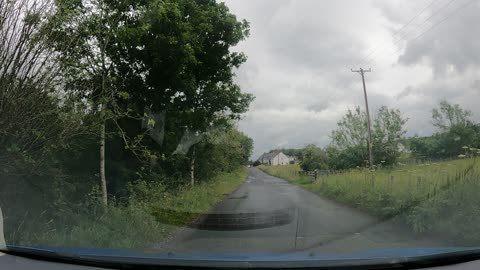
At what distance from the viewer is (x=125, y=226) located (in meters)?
9.23

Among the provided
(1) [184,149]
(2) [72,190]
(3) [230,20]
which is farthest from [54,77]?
(1) [184,149]

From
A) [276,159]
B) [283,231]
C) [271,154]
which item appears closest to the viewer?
[283,231]

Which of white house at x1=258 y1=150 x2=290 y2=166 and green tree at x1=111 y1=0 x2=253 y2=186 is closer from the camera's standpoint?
green tree at x1=111 y1=0 x2=253 y2=186

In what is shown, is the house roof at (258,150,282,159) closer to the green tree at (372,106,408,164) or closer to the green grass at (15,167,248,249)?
the green tree at (372,106,408,164)

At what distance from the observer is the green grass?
7.48m

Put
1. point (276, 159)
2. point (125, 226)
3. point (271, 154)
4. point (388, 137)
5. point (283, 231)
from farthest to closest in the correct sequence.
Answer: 1. point (271, 154)
2. point (276, 159)
3. point (388, 137)
4. point (283, 231)
5. point (125, 226)

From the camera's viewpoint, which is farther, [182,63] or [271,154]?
[271,154]

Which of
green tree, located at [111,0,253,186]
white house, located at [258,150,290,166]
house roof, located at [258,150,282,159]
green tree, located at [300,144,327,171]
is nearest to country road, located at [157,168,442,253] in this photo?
green tree, located at [111,0,253,186]

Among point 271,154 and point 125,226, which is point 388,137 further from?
point 271,154

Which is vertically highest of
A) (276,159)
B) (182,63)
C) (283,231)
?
(276,159)

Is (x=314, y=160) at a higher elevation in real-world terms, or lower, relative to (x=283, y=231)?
higher

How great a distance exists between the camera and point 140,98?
15.2m

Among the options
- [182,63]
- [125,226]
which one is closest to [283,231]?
[125,226]

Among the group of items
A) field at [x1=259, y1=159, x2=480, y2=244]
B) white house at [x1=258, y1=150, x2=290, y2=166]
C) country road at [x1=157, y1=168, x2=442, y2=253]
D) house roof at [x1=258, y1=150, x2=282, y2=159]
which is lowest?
country road at [x1=157, y1=168, x2=442, y2=253]
